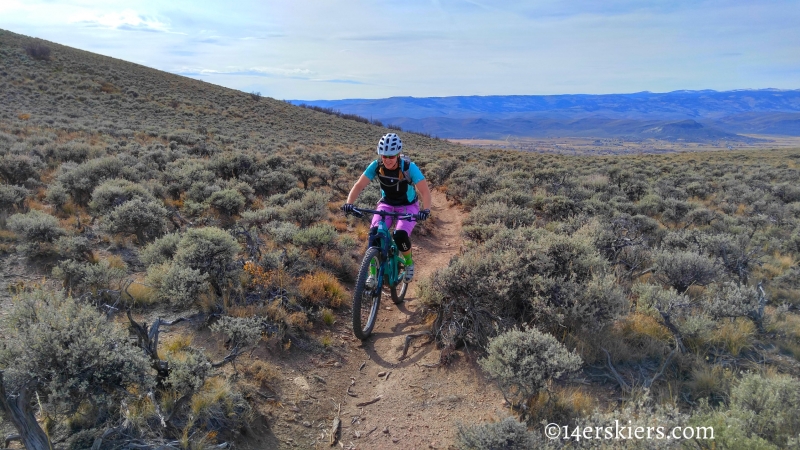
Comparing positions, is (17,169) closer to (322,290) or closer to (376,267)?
(322,290)

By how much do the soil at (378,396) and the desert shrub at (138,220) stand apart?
4.20 meters

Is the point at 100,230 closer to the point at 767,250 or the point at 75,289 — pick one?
the point at 75,289

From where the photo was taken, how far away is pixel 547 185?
14.2 meters

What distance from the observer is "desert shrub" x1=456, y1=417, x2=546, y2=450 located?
283 cm

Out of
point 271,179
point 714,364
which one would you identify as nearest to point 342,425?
point 714,364

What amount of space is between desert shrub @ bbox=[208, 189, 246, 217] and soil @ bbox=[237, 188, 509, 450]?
508 centimetres

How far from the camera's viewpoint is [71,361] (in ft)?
8.80

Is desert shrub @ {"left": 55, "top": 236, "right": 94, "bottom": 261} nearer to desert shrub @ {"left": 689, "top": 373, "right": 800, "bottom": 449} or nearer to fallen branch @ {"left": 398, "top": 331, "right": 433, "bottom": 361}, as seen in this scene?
fallen branch @ {"left": 398, "top": 331, "right": 433, "bottom": 361}

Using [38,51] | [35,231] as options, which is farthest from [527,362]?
[38,51]

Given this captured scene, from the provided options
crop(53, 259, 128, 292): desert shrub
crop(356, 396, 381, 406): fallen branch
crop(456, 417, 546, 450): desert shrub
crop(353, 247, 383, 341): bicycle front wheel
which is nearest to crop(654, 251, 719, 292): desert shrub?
crop(456, 417, 546, 450): desert shrub

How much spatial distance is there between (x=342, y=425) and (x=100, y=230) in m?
6.24

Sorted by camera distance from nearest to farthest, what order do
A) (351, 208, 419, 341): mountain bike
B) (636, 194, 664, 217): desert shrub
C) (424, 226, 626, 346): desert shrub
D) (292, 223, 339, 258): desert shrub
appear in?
(424, 226, 626, 346): desert shrub
(351, 208, 419, 341): mountain bike
(292, 223, 339, 258): desert shrub
(636, 194, 664, 217): desert shrub

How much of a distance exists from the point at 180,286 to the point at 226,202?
464 centimetres

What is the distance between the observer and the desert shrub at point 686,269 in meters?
5.55
